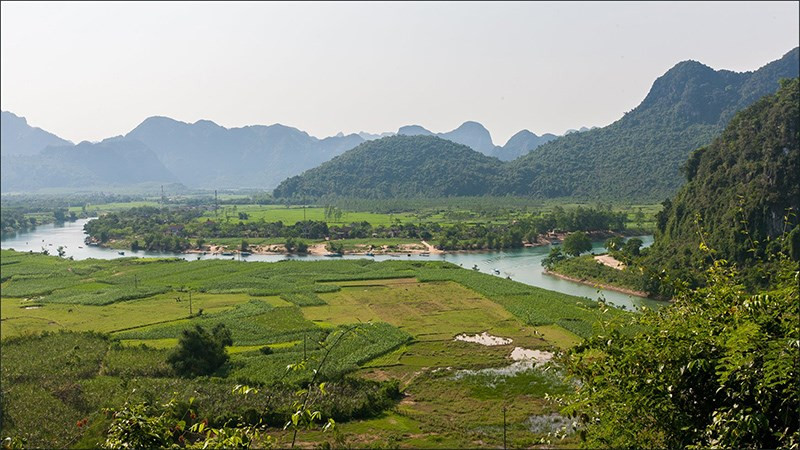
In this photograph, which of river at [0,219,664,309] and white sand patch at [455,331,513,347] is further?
river at [0,219,664,309]

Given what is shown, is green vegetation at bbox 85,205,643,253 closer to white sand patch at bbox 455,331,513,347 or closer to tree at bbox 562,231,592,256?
tree at bbox 562,231,592,256

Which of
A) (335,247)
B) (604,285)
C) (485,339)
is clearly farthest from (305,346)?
(335,247)

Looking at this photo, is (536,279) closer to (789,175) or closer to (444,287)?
(444,287)

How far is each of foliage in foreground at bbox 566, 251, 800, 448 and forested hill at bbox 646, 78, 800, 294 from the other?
30.1 meters

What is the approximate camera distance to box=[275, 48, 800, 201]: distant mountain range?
94625mm

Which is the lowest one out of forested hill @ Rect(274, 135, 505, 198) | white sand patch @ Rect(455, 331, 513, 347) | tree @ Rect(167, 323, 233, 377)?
white sand patch @ Rect(455, 331, 513, 347)

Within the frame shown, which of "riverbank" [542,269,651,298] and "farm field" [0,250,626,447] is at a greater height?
"riverbank" [542,269,651,298]

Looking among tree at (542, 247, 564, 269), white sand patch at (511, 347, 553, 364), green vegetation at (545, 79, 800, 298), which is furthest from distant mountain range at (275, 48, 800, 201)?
white sand patch at (511, 347, 553, 364)

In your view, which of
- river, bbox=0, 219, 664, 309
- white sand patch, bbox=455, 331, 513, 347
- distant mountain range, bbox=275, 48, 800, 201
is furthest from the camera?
distant mountain range, bbox=275, 48, 800, 201

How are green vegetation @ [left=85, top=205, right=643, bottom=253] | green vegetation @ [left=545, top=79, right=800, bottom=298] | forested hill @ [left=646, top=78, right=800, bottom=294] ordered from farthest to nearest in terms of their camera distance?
Result: 1. green vegetation @ [left=85, top=205, right=643, bottom=253]
2. forested hill @ [left=646, top=78, right=800, bottom=294]
3. green vegetation @ [left=545, top=79, right=800, bottom=298]

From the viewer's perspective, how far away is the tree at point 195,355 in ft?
66.1

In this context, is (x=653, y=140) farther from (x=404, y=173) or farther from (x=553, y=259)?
(x=553, y=259)

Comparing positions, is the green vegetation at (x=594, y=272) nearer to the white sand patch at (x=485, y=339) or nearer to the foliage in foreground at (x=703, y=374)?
the white sand patch at (x=485, y=339)

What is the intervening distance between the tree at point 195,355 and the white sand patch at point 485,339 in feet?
36.3
